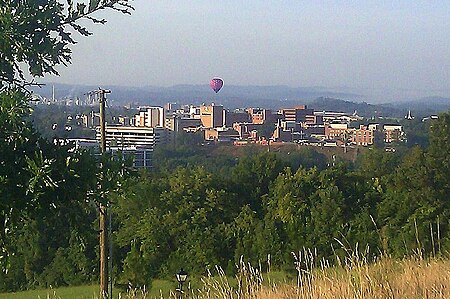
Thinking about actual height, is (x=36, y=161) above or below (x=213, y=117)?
above

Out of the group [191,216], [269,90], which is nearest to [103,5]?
[191,216]

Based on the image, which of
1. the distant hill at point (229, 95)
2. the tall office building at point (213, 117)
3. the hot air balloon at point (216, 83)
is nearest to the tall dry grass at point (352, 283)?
the hot air balloon at point (216, 83)

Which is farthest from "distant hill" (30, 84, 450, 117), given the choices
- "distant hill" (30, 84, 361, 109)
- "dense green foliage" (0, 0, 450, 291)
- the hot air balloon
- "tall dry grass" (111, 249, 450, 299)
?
"tall dry grass" (111, 249, 450, 299)

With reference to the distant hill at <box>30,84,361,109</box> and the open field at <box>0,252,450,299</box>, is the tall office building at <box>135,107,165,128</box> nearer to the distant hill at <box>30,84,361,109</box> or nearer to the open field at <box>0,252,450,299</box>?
the distant hill at <box>30,84,361,109</box>

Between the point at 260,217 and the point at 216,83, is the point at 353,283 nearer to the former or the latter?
the point at 260,217

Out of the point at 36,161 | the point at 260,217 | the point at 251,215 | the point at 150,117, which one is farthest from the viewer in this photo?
the point at 150,117

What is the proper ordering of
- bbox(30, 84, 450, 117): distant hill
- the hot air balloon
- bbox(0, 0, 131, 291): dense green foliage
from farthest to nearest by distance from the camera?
bbox(30, 84, 450, 117): distant hill
the hot air balloon
bbox(0, 0, 131, 291): dense green foliage

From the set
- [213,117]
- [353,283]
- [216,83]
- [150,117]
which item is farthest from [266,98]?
[353,283]

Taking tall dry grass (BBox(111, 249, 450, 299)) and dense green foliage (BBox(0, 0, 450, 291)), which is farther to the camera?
dense green foliage (BBox(0, 0, 450, 291))

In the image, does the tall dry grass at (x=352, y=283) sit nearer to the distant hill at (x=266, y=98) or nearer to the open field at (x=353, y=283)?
the open field at (x=353, y=283)

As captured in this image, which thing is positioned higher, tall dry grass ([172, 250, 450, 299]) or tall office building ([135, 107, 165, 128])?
tall dry grass ([172, 250, 450, 299])

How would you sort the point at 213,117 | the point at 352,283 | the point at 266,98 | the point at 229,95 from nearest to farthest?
the point at 352,283, the point at 213,117, the point at 229,95, the point at 266,98

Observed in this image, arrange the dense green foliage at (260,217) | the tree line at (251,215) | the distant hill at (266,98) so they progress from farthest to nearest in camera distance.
Result: the distant hill at (266,98)
the tree line at (251,215)
the dense green foliage at (260,217)

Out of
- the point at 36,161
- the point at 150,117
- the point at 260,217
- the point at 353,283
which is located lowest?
the point at 260,217
